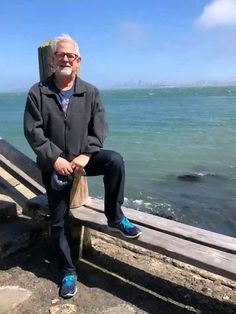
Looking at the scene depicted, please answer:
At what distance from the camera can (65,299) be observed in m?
A: 3.71

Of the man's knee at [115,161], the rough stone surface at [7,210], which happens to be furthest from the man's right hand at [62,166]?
the rough stone surface at [7,210]

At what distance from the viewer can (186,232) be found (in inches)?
147

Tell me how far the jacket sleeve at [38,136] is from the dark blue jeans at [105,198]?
25 cm

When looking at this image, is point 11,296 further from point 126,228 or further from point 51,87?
point 51,87

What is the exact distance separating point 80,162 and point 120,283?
1264 millimetres

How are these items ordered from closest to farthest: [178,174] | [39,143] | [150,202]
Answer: [39,143], [150,202], [178,174]

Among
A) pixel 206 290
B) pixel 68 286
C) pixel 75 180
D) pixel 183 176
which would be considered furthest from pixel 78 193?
pixel 183 176

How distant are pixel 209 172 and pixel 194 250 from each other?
445 inches

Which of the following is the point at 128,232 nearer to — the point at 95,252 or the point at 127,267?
the point at 127,267

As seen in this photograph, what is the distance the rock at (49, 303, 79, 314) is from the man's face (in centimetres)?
199

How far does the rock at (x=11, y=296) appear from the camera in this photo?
358 centimetres

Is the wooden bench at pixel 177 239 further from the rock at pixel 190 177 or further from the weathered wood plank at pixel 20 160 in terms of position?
the rock at pixel 190 177

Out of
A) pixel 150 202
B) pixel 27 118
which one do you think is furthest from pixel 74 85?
pixel 150 202

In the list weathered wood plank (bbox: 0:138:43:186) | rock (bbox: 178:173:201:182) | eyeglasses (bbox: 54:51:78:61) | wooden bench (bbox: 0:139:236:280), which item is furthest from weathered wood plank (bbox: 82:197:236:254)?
rock (bbox: 178:173:201:182)
